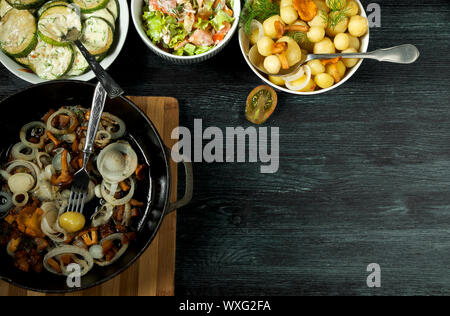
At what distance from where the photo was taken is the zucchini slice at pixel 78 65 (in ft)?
4.67

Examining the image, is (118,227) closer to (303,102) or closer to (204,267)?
(204,267)

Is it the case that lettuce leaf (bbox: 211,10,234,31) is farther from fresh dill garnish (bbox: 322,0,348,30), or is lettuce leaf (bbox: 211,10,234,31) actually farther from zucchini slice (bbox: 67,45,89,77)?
zucchini slice (bbox: 67,45,89,77)

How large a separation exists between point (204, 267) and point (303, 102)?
69 centimetres

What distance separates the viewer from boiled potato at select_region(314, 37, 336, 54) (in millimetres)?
1441

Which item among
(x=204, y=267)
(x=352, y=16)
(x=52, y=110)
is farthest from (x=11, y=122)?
(x=352, y=16)

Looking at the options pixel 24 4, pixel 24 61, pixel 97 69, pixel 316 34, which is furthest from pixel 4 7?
pixel 316 34

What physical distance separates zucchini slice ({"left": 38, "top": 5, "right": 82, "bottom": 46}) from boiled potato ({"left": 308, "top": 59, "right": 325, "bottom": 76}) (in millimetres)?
783

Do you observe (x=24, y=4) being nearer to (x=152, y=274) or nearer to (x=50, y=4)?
(x=50, y=4)

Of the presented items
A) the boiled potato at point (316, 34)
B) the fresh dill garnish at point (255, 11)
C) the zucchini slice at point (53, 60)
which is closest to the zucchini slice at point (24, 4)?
the zucchini slice at point (53, 60)

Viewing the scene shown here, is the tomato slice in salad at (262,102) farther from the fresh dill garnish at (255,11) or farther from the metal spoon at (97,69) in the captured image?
the metal spoon at (97,69)

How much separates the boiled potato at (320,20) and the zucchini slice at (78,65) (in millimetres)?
769

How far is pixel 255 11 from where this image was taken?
57.0 inches

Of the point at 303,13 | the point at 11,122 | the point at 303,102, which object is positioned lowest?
the point at 11,122

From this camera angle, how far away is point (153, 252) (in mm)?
1424
